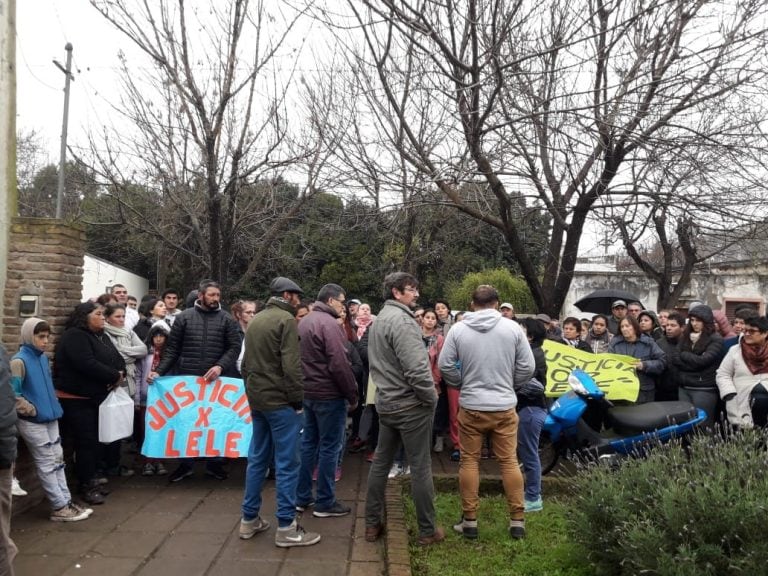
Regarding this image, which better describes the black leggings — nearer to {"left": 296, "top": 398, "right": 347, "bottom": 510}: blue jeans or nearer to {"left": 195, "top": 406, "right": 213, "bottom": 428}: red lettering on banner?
{"left": 195, "top": 406, "right": 213, "bottom": 428}: red lettering on banner

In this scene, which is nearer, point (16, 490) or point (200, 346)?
point (16, 490)

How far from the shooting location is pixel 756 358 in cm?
587

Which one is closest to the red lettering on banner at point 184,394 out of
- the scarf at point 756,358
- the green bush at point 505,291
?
the scarf at point 756,358

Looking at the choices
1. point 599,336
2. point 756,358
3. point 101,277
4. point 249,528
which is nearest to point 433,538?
point 249,528

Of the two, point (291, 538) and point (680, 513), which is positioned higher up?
point (680, 513)

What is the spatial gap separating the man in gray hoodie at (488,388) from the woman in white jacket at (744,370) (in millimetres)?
2468

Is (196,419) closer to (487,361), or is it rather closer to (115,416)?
(115,416)

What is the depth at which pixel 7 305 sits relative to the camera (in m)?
5.62

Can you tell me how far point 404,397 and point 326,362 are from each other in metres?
0.90

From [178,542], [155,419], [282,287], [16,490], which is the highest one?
[282,287]

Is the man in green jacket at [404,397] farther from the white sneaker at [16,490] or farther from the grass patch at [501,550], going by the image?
the white sneaker at [16,490]

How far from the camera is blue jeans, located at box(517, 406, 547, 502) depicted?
17.7 feet

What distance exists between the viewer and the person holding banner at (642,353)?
6.63 m

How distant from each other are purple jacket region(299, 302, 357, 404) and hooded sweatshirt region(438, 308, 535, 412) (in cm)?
81
